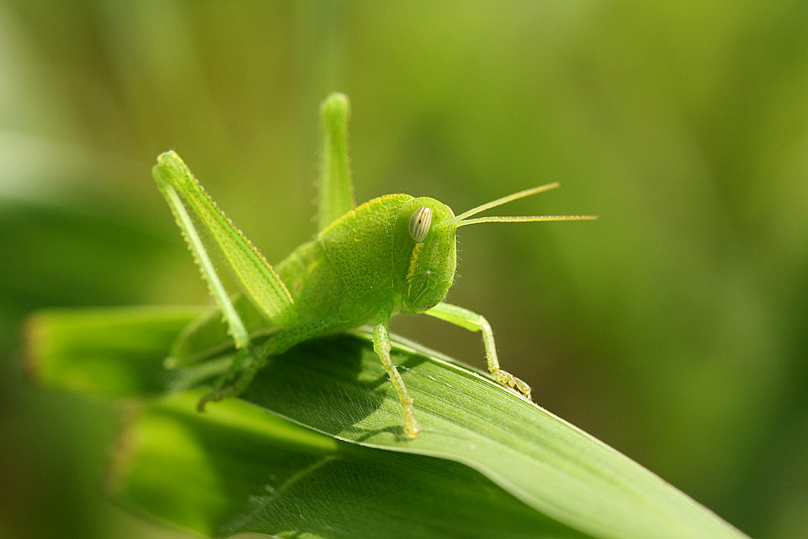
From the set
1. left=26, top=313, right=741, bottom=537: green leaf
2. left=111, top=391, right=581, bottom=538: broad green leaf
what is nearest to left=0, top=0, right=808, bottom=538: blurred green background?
left=111, top=391, right=581, bottom=538: broad green leaf

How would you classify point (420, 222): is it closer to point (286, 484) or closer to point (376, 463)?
point (376, 463)

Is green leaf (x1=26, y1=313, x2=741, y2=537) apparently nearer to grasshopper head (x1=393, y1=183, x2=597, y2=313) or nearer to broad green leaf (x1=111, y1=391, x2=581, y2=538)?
broad green leaf (x1=111, y1=391, x2=581, y2=538)

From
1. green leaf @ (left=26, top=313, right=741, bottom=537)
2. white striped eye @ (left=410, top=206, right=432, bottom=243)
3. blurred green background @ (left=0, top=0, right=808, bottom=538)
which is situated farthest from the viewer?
blurred green background @ (left=0, top=0, right=808, bottom=538)

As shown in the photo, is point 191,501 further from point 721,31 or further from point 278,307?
Answer: point 721,31

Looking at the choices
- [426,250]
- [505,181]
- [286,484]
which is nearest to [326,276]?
[426,250]

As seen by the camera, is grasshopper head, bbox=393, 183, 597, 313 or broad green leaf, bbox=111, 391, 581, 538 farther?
grasshopper head, bbox=393, 183, 597, 313

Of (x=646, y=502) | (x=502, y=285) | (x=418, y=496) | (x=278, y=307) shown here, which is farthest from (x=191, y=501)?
(x=502, y=285)

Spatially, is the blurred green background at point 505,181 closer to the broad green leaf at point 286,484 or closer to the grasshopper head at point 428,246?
the broad green leaf at point 286,484
